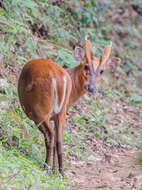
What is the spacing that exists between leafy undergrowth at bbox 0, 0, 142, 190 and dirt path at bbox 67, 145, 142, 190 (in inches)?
7.0

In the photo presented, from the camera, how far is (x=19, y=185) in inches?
123

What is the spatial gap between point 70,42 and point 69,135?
3.80 meters

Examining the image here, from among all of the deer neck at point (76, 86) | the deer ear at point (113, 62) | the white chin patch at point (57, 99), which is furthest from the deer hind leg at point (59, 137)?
the deer ear at point (113, 62)

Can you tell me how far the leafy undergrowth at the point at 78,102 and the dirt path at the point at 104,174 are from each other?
18cm

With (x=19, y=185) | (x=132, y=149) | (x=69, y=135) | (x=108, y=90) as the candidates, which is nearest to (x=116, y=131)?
(x=132, y=149)

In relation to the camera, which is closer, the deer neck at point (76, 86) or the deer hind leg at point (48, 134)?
the deer hind leg at point (48, 134)

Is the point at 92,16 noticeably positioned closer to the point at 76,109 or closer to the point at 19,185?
the point at 76,109

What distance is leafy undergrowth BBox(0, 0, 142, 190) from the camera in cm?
436

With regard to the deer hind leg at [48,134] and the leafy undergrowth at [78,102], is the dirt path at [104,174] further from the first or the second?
the deer hind leg at [48,134]

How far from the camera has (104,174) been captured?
5078mm

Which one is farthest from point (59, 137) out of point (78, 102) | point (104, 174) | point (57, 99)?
point (78, 102)

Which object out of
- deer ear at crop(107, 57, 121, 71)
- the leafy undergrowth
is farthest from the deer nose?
the leafy undergrowth

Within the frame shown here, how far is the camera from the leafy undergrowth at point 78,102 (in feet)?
14.3

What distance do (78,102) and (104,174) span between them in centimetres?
281
